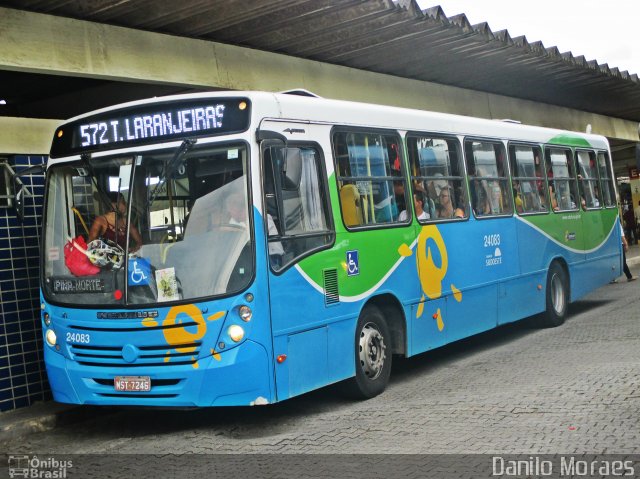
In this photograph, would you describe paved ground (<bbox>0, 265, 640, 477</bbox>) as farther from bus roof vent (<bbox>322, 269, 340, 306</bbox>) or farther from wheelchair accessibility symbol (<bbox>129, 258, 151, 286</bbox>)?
wheelchair accessibility symbol (<bbox>129, 258, 151, 286</bbox>)

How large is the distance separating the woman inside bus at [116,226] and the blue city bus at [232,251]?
13mm

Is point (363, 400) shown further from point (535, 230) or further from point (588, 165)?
point (588, 165)

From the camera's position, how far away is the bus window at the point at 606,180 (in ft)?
53.8

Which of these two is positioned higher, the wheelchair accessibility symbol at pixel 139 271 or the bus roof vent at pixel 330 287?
the wheelchair accessibility symbol at pixel 139 271

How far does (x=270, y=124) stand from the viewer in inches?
312

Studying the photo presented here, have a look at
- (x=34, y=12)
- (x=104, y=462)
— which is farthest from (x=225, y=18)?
(x=104, y=462)

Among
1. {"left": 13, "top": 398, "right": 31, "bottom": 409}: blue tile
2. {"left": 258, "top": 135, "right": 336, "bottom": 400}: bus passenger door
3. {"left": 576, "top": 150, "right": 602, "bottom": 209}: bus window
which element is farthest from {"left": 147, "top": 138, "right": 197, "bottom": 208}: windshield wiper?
{"left": 576, "top": 150, "right": 602, "bottom": 209}: bus window

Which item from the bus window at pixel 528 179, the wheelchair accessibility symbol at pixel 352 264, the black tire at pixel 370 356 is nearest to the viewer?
the wheelchair accessibility symbol at pixel 352 264

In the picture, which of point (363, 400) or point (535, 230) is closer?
point (363, 400)

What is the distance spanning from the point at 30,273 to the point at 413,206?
417cm

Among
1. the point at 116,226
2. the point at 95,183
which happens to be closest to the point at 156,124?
the point at 95,183

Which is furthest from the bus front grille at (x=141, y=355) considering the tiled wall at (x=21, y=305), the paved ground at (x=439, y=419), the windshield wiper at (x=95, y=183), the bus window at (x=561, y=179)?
the bus window at (x=561, y=179)

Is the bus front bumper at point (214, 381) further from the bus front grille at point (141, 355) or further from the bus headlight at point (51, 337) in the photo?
the bus headlight at point (51, 337)

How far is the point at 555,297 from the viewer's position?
1395 centimetres
